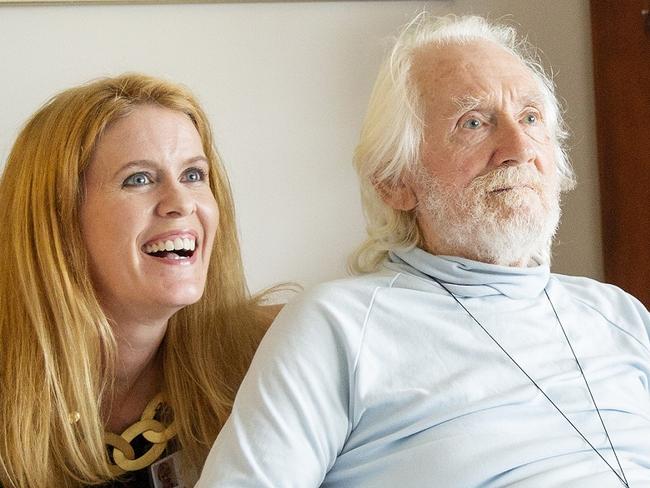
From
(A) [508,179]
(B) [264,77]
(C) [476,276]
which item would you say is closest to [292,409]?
(C) [476,276]

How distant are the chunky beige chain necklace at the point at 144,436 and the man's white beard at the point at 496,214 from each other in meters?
0.60

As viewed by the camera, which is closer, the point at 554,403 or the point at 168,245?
the point at 554,403

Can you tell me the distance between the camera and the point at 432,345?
60.6 inches

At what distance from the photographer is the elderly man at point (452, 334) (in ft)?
4.71

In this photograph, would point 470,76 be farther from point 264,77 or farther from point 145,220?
point 264,77

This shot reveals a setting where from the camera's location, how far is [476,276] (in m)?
1.61

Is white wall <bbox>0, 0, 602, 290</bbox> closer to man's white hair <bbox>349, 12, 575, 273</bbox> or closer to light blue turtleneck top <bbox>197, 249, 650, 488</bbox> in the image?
man's white hair <bbox>349, 12, 575, 273</bbox>

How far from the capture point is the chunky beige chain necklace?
1675 mm

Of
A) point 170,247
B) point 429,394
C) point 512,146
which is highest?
point 512,146

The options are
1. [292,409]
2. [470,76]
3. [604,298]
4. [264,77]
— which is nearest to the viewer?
[292,409]

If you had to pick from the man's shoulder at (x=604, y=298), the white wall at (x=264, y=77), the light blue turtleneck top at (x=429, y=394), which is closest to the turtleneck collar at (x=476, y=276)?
the light blue turtleneck top at (x=429, y=394)

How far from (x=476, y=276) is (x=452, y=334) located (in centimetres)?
11

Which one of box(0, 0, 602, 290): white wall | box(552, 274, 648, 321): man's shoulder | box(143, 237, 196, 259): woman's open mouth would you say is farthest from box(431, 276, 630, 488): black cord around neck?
box(0, 0, 602, 290): white wall

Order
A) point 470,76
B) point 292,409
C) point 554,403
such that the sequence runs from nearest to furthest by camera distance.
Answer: point 292,409
point 554,403
point 470,76
